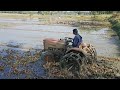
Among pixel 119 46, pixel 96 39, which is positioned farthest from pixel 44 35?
pixel 119 46

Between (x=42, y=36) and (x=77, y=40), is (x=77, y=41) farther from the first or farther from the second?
(x=42, y=36)

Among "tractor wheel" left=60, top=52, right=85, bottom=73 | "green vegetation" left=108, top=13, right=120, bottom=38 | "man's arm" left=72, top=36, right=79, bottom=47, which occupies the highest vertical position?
"green vegetation" left=108, top=13, right=120, bottom=38

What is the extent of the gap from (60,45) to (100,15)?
37.3 inches

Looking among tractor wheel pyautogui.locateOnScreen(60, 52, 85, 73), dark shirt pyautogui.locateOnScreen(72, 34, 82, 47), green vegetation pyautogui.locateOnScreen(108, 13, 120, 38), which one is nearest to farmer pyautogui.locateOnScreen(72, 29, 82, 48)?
dark shirt pyautogui.locateOnScreen(72, 34, 82, 47)

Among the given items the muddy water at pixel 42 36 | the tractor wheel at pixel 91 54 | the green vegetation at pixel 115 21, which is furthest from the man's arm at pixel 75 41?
the green vegetation at pixel 115 21

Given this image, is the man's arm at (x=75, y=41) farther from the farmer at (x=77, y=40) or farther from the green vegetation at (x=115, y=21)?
the green vegetation at (x=115, y=21)

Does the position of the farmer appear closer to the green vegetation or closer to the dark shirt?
the dark shirt

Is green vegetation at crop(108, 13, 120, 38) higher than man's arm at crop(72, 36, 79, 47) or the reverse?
higher

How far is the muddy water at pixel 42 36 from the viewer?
523 cm

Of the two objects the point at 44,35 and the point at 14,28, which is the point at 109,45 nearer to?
the point at 44,35

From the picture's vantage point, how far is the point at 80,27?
525cm

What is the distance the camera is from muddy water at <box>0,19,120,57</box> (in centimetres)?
523

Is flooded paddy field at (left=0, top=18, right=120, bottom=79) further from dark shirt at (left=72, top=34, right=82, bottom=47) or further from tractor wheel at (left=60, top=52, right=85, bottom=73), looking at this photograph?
tractor wheel at (left=60, top=52, right=85, bottom=73)

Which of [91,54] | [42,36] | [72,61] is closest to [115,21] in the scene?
[91,54]
